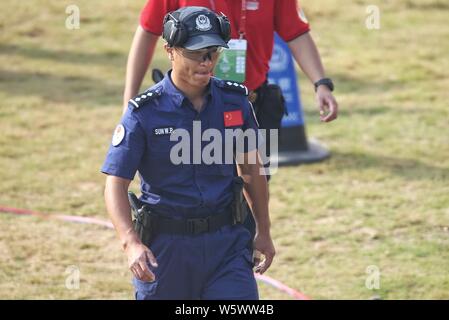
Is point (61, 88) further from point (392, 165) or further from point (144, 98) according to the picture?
point (144, 98)

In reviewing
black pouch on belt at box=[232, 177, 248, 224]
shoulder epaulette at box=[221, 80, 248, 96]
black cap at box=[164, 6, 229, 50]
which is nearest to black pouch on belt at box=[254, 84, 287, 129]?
shoulder epaulette at box=[221, 80, 248, 96]

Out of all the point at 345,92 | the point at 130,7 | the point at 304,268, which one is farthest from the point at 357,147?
the point at 130,7

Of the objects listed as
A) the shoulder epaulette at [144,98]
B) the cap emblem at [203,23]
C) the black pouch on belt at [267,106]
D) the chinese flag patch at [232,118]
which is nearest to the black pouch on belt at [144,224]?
the shoulder epaulette at [144,98]

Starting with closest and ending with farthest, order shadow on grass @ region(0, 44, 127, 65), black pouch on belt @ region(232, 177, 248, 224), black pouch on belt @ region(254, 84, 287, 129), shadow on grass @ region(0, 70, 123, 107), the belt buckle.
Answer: the belt buckle, black pouch on belt @ region(232, 177, 248, 224), black pouch on belt @ region(254, 84, 287, 129), shadow on grass @ region(0, 70, 123, 107), shadow on grass @ region(0, 44, 127, 65)

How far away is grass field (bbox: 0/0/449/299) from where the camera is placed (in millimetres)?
6625

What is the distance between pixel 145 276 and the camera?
405 cm

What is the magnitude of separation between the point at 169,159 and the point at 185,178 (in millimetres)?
108

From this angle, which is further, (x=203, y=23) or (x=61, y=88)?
(x=61, y=88)

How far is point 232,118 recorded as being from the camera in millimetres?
4445

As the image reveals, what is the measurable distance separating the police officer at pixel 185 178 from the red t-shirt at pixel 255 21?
72 cm

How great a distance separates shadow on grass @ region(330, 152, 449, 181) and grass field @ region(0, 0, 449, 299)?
2 centimetres

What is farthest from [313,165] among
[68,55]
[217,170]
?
[68,55]

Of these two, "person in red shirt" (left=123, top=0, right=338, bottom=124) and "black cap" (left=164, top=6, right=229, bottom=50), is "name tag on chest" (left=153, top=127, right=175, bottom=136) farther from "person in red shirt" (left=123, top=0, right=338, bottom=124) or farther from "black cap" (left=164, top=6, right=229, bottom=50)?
"person in red shirt" (left=123, top=0, right=338, bottom=124)
